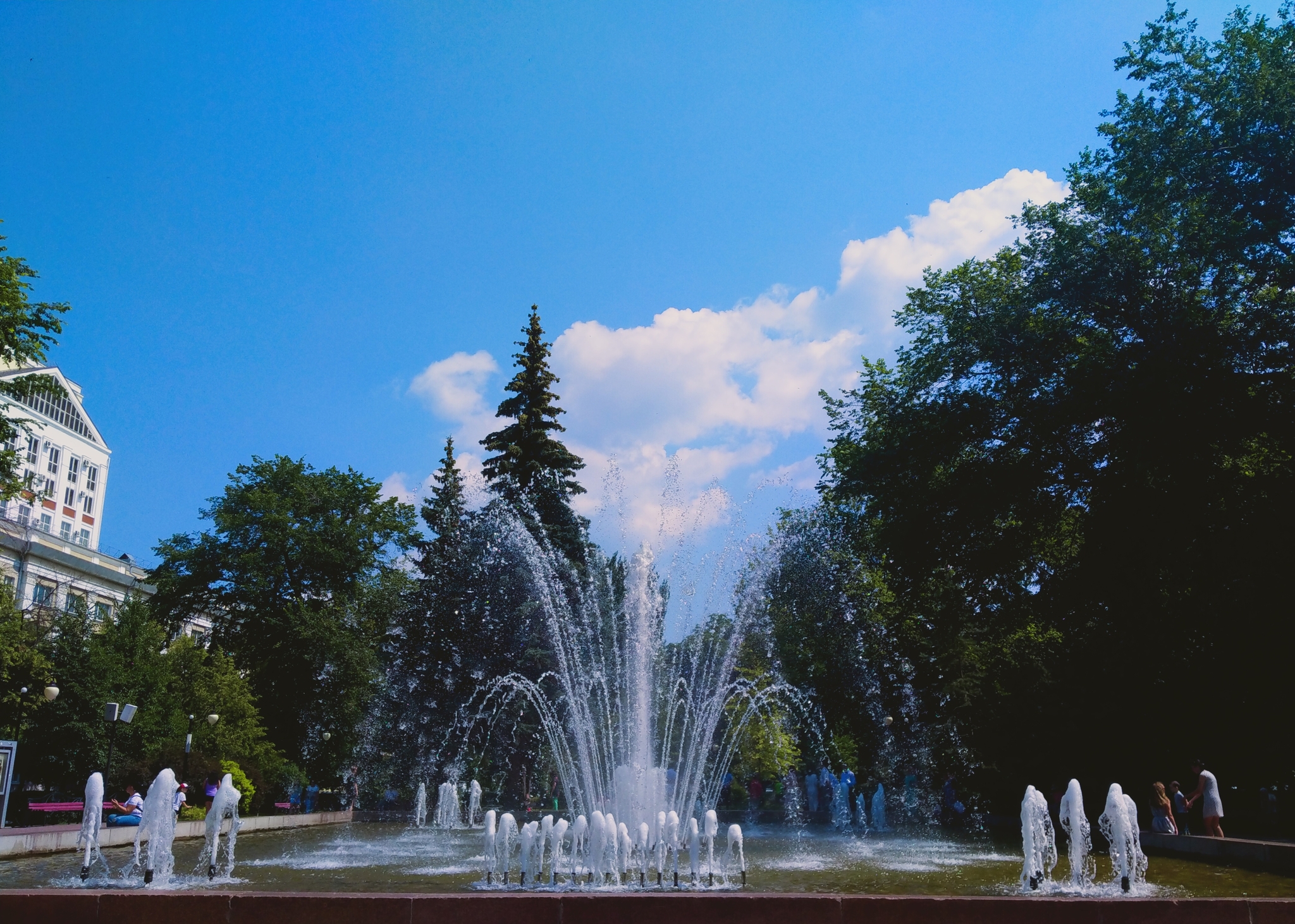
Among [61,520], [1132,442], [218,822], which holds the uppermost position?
[61,520]

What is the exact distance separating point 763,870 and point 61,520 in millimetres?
71335

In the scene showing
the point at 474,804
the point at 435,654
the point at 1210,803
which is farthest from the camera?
the point at 435,654

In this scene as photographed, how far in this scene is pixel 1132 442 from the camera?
21.5m

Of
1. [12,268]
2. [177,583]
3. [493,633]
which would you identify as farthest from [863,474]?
[177,583]

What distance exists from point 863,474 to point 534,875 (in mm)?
17516

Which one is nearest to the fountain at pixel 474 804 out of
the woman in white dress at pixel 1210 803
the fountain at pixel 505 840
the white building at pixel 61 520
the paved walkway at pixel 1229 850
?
the white building at pixel 61 520

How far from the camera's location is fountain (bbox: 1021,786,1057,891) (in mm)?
11023

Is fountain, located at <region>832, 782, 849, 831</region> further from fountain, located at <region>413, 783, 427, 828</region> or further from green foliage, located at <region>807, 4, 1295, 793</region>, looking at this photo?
fountain, located at <region>413, 783, 427, 828</region>

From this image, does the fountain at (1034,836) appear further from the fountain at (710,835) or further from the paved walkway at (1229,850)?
the fountain at (710,835)

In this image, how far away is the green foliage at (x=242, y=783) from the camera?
84.3ft

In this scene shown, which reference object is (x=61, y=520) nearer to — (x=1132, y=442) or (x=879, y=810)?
(x=879, y=810)

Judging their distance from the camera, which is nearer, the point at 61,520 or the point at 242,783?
the point at 242,783

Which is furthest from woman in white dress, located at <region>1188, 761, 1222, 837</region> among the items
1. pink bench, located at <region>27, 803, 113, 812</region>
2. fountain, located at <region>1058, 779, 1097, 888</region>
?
pink bench, located at <region>27, 803, 113, 812</region>

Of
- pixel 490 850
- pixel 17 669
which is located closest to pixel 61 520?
pixel 17 669
